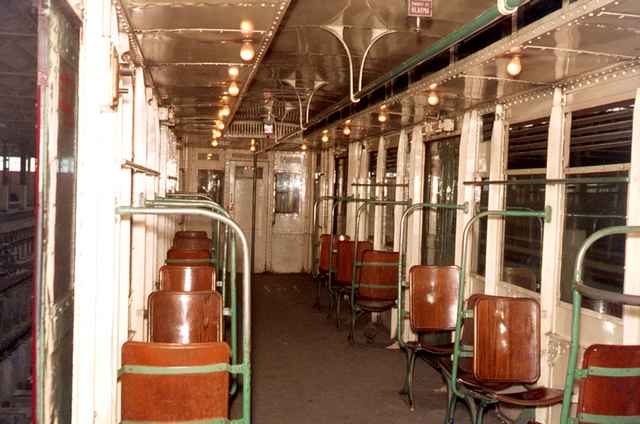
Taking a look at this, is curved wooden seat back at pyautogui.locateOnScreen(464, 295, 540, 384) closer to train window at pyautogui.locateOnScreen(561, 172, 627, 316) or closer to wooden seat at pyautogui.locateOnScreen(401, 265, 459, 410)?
train window at pyautogui.locateOnScreen(561, 172, 627, 316)

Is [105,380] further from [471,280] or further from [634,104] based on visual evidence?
[471,280]

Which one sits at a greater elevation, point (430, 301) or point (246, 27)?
point (246, 27)

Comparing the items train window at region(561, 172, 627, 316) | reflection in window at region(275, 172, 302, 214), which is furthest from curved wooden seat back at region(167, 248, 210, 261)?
reflection in window at region(275, 172, 302, 214)

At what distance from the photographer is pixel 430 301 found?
4.89 m

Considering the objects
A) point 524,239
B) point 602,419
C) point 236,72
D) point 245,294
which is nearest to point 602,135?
point 524,239

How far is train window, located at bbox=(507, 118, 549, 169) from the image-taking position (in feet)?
15.0

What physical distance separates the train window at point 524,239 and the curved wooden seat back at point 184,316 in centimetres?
247

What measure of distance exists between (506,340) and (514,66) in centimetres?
165

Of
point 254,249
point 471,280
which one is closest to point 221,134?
point 254,249

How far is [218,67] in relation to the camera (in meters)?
4.41

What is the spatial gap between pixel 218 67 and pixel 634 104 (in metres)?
2.70

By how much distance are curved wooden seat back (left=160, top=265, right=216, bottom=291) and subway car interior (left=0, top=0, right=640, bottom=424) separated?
0.6 inches

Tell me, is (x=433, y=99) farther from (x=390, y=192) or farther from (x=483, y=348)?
A: (x=390, y=192)

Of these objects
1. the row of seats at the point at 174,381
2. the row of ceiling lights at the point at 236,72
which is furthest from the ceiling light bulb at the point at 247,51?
the row of seats at the point at 174,381
